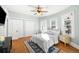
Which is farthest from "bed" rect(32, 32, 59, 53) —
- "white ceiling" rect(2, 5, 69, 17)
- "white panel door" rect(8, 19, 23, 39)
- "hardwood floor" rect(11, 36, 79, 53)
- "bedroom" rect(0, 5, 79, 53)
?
"white ceiling" rect(2, 5, 69, 17)

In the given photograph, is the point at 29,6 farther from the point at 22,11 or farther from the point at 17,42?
the point at 17,42

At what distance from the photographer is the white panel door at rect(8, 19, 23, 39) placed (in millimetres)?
1718

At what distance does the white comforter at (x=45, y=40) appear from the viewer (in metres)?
1.76

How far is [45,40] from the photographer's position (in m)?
1.76

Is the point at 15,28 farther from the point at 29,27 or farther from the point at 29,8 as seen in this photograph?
the point at 29,8

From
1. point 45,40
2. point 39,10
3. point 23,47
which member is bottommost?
point 23,47

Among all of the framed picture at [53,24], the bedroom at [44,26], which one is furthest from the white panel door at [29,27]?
the framed picture at [53,24]

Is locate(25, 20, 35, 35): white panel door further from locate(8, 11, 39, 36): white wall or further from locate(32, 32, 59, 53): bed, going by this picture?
locate(32, 32, 59, 53): bed

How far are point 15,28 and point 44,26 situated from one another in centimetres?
54

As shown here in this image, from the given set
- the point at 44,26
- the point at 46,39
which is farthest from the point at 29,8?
the point at 46,39

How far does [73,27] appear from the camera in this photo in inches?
66.9

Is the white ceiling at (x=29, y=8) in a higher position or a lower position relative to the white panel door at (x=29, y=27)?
higher

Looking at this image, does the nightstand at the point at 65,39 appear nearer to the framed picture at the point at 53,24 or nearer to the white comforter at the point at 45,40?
the white comforter at the point at 45,40
